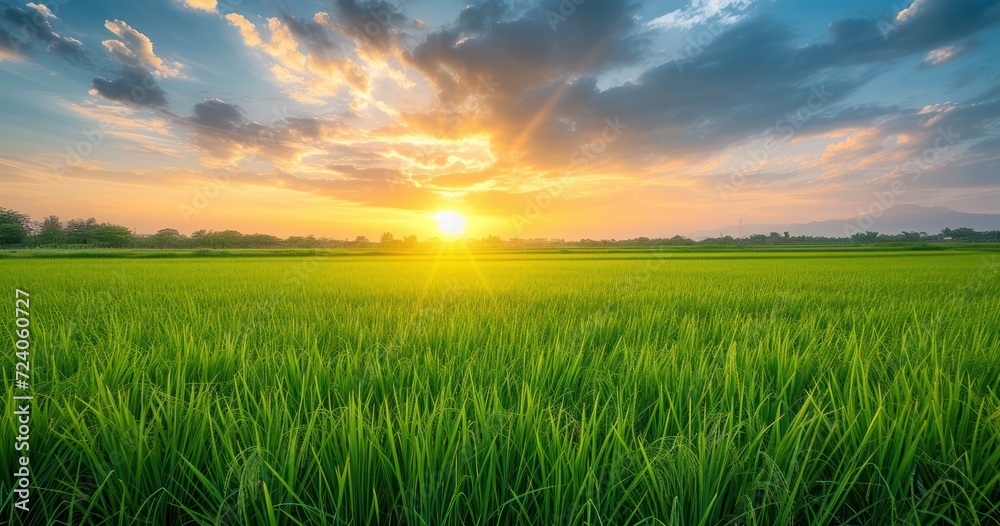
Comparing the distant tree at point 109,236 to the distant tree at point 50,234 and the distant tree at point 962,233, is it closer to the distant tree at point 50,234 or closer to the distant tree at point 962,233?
the distant tree at point 50,234

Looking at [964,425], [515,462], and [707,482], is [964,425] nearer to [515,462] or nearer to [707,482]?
[707,482]

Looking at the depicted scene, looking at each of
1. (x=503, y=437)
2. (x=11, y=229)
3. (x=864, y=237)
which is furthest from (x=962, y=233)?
(x=11, y=229)

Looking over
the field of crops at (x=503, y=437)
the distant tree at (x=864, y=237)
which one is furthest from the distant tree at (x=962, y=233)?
the field of crops at (x=503, y=437)

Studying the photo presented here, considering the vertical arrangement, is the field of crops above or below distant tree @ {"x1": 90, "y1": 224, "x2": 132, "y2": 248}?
below

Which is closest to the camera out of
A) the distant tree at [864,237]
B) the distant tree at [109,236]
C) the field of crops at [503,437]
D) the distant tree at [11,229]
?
the field of crops at [503,437]

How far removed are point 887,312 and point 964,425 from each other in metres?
4.35

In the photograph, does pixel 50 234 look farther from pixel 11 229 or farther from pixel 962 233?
pixel 962 233

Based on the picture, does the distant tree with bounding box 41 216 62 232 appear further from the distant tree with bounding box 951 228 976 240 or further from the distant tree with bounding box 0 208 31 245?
the distant tree with bounding box 951 228 976 240

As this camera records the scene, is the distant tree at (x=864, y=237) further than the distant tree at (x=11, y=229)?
Yes

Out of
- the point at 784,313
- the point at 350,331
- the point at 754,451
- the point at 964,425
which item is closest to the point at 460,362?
the point at 350,331

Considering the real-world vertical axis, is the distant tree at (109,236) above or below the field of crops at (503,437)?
above

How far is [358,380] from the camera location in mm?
→ 2072

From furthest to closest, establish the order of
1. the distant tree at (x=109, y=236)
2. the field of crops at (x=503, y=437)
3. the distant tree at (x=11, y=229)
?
the distant tree at (x=109, y=236) → the distant tree at (x=11, y=229) → the field of crops at (x=503, y=437)

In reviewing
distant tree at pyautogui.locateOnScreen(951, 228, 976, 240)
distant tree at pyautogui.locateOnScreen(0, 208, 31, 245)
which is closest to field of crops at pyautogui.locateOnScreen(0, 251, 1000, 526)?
distant tree at pyautogui.locateOnScreen(0, 208, 31, 245)
